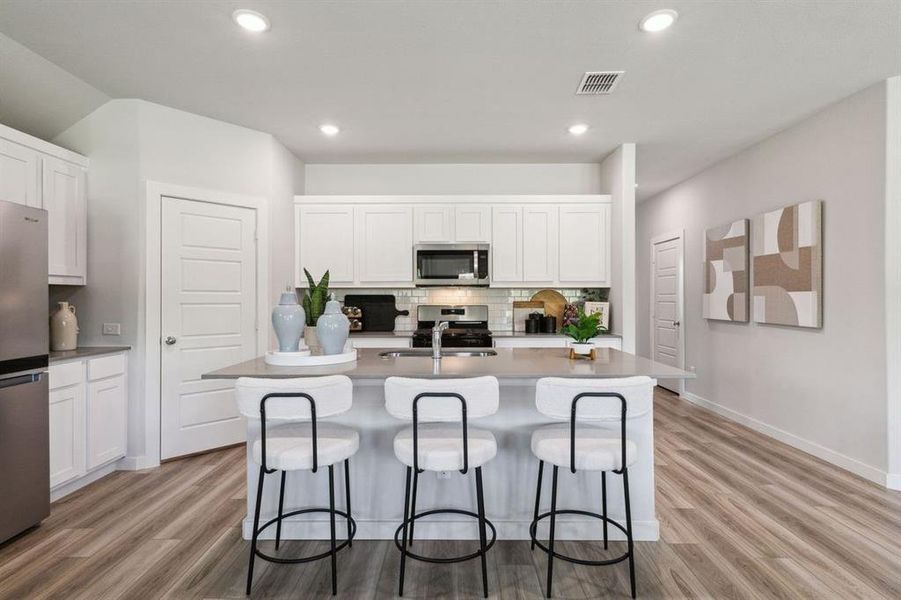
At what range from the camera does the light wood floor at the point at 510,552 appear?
2004mm

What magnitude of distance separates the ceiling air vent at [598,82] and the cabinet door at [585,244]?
5.07 ft

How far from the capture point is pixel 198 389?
3707mm

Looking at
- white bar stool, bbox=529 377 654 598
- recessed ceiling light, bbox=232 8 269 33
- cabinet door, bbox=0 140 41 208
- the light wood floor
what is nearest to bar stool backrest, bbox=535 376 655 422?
white bar stool, bbox=529 377 654 598

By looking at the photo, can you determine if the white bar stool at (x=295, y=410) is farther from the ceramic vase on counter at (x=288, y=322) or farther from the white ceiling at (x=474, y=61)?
the white ceiling at (x=474, y=61)

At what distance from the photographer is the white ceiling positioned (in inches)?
94.5

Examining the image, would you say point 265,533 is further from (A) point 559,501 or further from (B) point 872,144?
(B) point 872,144

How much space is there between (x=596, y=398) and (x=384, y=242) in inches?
129

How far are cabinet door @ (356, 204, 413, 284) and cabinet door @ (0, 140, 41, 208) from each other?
250 cm

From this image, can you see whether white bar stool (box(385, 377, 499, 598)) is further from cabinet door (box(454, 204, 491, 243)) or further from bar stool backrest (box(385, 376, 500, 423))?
cabinet door (box(454, 204, 491, 243))

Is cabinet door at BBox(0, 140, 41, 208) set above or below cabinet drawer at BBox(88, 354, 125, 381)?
above

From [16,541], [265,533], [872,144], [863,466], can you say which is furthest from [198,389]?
[872,144]

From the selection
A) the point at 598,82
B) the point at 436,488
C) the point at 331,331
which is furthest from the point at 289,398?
the point at 598,82

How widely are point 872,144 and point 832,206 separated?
493 mm

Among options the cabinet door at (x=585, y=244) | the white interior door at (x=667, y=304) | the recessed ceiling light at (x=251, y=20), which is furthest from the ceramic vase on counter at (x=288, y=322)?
the white interior door at (x=667, y=304)
